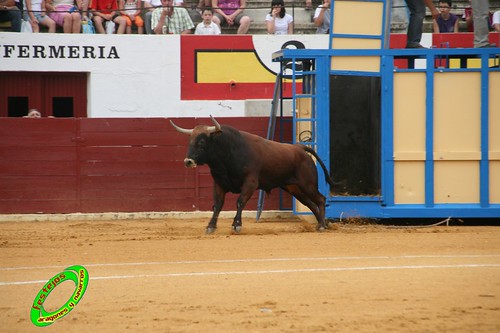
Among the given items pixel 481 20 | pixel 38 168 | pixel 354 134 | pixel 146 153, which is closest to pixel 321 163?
pixel 354 134

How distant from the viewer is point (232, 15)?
763 inches

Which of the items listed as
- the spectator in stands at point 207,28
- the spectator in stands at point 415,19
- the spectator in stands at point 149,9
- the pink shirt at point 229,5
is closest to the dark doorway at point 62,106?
the spectator in stands at point 149,9

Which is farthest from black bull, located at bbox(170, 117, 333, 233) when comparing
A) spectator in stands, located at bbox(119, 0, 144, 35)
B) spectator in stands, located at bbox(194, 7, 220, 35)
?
spectator in stands, located at bbox(119, 0, 144, 35)

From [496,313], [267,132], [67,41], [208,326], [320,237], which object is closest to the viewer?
[208,326]

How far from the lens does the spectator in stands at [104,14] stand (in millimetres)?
18781

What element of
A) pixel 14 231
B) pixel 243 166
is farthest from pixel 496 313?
pixel 14 231

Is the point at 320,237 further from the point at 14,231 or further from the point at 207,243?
the point at 14,231

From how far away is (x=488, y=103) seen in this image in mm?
13875

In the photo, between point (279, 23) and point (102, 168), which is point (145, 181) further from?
point (279, 23)

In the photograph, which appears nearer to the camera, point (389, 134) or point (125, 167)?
point (389, 134)

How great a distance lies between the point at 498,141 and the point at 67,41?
839cm

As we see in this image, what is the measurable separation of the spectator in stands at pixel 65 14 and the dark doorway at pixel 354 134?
6397 mm

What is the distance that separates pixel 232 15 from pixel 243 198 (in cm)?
760

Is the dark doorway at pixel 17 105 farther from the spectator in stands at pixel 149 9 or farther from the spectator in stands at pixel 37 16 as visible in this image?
the spectator in stands at pixel 149 9
